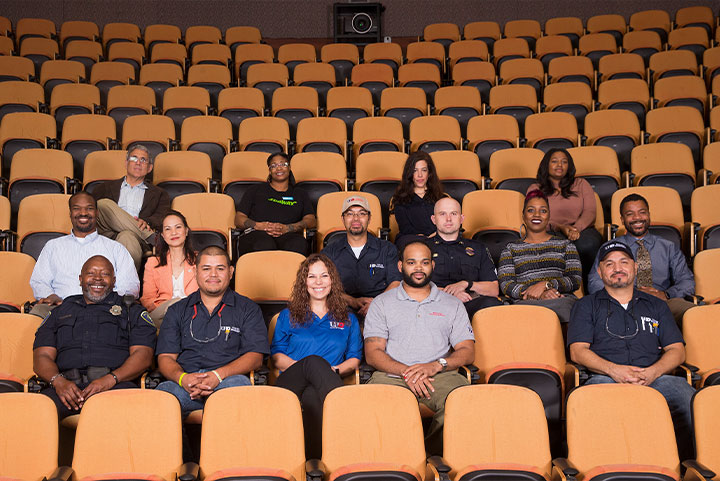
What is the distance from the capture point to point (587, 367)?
328 centimetres

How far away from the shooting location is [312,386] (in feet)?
10.3

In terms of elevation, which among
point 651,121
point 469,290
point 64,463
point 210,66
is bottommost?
point 64,463

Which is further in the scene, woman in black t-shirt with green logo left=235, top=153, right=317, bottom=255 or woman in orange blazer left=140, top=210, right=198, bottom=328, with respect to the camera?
woman in black t-shirt with green logo left=235, top=153, right=317, bottom=255

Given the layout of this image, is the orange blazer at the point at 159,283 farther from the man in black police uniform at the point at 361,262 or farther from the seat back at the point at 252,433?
the seat back at the point at 252,433

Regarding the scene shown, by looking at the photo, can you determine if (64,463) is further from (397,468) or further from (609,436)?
(609,436)

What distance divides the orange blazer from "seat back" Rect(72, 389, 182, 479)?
1141mm

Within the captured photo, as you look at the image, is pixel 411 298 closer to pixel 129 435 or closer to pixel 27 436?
pixel 129 435

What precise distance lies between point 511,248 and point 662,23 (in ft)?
18.3

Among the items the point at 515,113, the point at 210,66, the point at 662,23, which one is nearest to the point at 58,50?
the point at 210,66

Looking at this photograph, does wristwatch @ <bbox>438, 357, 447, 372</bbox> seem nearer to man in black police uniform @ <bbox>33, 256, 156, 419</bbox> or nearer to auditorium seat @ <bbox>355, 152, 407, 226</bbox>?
man in black police uniform @ <bbox>33, 256, 156, 419</bbox>

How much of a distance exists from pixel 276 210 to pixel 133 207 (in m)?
0.90

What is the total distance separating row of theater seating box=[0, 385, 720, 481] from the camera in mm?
2654

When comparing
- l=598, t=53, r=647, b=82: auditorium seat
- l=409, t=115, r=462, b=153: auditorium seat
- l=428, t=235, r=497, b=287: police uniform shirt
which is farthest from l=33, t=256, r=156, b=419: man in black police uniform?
l=598, t=53, r=647, b=82: auditorium seat

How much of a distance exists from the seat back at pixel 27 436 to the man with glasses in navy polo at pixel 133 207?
1.66 metres
